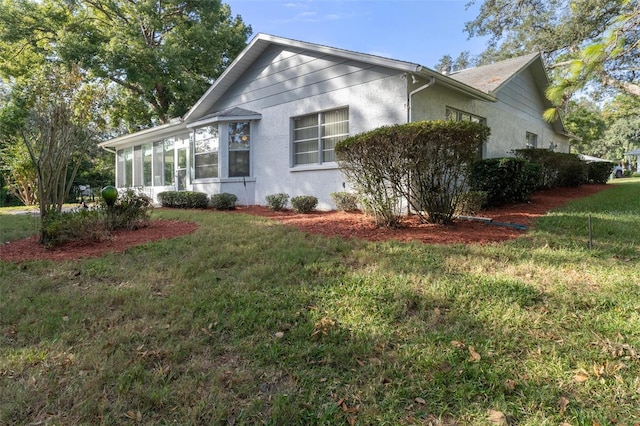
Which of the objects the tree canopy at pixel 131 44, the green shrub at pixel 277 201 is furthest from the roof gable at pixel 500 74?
the tree canopy at pixel 131 44

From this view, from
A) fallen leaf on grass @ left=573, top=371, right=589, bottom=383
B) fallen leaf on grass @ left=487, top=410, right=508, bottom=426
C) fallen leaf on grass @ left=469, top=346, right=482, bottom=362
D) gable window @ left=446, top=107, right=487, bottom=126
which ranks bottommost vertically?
fallen leaf on grass @ left=487, top=410, right=508, bottom=426

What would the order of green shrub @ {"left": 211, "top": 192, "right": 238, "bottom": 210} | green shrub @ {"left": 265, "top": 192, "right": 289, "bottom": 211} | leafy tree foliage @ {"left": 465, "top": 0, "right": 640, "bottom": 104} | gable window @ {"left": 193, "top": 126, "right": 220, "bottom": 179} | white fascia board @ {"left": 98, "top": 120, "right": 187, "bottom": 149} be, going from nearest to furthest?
green shrub @ {"left": 265, "top": 192, "right": 289, "bottom": 211}
green shrub @ {"left": 211, "top": 192, "right": 238, "bottom": 210}
gable window @ {"left": 193, "top": 126, "right": 220, "bottom": 179}
leafy tree foliage @ {"left": 465, "top": 0, "right": 640, "bottom": 104}
white fascia board @ {"left": 98, "top": 120, "right": 187, "bottom": 149}

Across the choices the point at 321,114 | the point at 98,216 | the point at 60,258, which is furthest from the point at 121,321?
the point at 321,114

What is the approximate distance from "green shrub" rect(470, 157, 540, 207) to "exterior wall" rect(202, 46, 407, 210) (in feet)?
7.93

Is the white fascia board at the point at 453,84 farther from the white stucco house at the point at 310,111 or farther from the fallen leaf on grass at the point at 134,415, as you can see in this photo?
the fallen leaf on grass at the point at 134,415

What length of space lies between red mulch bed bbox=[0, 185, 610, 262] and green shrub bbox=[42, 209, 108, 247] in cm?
11

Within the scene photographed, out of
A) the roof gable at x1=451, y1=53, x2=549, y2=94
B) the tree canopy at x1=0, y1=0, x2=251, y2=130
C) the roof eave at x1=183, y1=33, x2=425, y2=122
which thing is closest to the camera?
the roof eave at x1=183, y1=33, x2=425, y2=122

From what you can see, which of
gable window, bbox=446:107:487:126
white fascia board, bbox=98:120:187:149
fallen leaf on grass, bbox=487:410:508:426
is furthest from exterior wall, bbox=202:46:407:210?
fallen leaf on grass, bbox=487:410:508:426

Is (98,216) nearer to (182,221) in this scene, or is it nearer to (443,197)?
(182,221)

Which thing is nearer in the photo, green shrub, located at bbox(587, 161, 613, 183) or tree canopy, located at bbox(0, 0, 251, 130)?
green shrub, located at bbox(587, 161, 613, 183)

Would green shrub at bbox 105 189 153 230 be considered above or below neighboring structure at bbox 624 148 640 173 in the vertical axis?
below

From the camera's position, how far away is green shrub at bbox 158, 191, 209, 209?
10922mm

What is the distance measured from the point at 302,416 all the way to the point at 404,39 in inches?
601

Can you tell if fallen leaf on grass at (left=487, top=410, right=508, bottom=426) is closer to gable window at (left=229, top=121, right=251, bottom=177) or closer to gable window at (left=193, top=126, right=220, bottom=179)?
gable window at (left=229, top=121, right=251, bottom=177)
